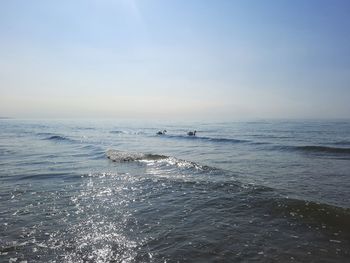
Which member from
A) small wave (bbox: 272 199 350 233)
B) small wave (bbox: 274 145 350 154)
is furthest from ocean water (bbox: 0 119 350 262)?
small wave (bbox: 274 145 350 154)

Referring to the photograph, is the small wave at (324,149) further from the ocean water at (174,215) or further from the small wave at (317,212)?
the small wave at (317,212)

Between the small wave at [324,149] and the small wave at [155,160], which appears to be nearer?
the small wave at [155,160]

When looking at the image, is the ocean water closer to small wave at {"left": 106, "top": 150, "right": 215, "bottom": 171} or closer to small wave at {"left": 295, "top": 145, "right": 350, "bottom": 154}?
small wave at {"left": 106, "top": 150, "right": 215, "bottom": 171}

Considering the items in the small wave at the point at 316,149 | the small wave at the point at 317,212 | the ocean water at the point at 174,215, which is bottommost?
the ocean water at the point at 174,215

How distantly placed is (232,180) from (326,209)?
4.87 meters

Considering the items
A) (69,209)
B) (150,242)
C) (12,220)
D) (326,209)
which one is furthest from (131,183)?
(326,209)

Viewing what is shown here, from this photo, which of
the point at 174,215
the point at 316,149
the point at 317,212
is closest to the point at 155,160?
the point at 174,215

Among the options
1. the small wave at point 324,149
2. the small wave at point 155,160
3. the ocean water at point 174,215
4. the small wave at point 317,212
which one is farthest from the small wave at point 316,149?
the small wave at point 317,212

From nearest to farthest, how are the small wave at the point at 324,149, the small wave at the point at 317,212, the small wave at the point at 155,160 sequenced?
the small wave at the point at 317,212, the small wave at the point at 155,160, the small wave at the point at 324,149

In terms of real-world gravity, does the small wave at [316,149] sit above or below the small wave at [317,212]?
above

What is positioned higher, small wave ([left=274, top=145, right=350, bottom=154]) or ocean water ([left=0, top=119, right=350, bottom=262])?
small wave ([left=274, top=145, right=350, bottom=154])

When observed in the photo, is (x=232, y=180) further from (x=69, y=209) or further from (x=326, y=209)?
(x=69, y=209)

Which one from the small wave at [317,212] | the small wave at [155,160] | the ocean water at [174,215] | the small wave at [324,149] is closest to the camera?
the ocean water at [174,215]

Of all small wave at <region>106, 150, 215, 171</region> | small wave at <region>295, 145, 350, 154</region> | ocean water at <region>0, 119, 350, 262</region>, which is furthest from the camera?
small wave at <region>295, 145, 350, 154</region>
